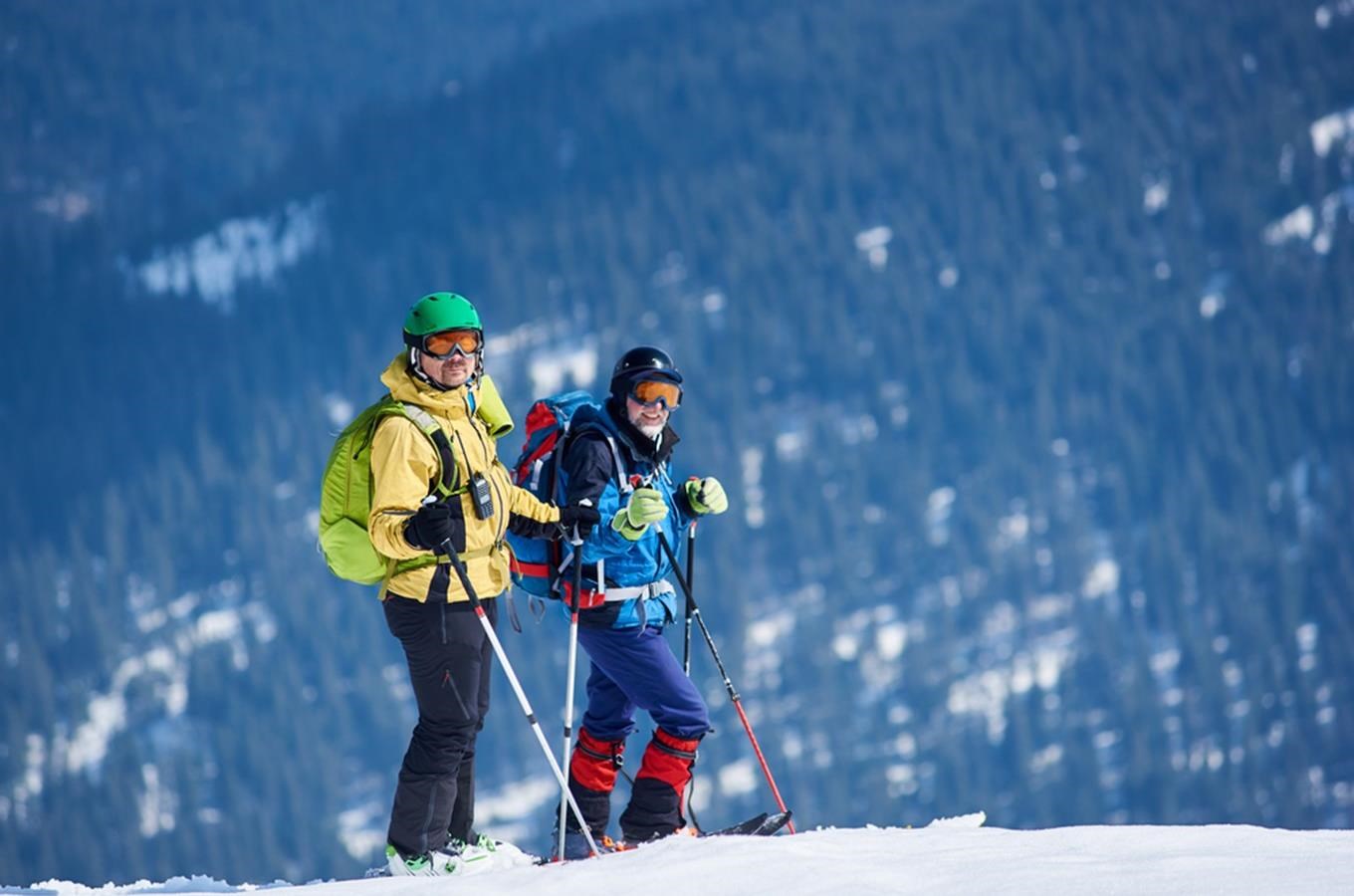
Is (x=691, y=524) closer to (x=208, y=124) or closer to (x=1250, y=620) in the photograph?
(x=1250, y=620)

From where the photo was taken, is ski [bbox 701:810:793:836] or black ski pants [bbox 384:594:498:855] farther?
ski [bbox 701:810:793:836]

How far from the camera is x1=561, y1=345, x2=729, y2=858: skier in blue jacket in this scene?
7113 millimetres

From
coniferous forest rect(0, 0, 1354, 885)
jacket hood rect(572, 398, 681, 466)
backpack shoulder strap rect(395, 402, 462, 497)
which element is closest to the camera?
backpack shoulder strap rect(395, 402, 462, 497)

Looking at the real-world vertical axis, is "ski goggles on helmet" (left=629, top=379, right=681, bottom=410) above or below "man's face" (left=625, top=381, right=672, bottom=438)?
above

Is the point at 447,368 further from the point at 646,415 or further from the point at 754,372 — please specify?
the point at 754,372

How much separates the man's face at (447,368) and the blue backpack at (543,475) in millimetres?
668

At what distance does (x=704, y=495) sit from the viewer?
743 cm

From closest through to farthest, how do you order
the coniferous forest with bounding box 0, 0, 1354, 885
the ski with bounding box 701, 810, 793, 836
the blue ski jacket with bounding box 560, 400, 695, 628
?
the blue ski jacket with bounding box 560, 400, 695, 628
the ski with bounding box 701, 810, 793, 836
the coniferous forest with bounding box 0, 0, 1354, 885

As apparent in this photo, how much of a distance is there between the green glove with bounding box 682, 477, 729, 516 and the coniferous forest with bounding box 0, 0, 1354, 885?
7447cm

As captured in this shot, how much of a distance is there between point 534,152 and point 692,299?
3511 cm

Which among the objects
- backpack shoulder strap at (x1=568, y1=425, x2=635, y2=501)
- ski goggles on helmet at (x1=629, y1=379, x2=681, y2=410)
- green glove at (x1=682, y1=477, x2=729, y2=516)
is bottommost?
green glove at (x1=682, y1=477, x2=729, y2=516)

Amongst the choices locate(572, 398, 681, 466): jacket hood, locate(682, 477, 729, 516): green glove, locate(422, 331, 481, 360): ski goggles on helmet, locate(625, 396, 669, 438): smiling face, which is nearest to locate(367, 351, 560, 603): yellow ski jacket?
locate(422, 331, 481, 360): ski goggles on helmet

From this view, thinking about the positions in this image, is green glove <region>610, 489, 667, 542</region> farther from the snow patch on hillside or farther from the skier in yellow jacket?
the snow patch on hillside

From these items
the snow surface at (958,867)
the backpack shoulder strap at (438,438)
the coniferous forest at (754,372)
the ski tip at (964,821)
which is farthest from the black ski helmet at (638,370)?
the coniferous forest at (754,372)
